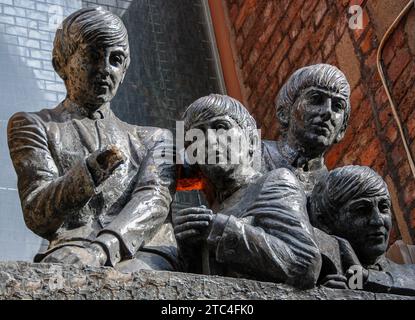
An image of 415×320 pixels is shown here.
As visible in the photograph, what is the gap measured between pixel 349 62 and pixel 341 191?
3.07 metres

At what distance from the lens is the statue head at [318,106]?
4969 millimetres

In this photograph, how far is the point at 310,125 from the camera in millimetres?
5000

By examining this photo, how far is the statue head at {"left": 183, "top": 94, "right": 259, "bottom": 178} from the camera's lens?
14.7ft

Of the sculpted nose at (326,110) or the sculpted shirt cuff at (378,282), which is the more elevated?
the sculpted nose at (326,110)

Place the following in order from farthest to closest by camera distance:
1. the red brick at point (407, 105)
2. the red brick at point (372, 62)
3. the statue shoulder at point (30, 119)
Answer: the red brick at point (372, 62) → the red brick at point (407, 105) → the statue shoulder at point (30, 119)

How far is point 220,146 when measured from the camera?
4.48 m

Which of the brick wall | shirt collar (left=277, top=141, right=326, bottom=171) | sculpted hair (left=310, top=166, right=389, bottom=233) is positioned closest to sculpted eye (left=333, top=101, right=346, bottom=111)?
shirt collar (left=277, top=141, right=326, bottom=171)

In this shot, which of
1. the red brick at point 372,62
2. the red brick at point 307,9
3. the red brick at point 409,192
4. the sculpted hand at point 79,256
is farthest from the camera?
the red brick at point 307,9

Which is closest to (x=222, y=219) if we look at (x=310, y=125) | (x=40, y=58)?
(x=310, y=125)

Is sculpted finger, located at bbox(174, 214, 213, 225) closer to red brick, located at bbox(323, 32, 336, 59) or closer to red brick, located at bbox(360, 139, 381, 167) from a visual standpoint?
red brick, located at bbox(360, 139, 381, 167)

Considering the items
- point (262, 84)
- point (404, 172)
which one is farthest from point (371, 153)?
point (262, 84)

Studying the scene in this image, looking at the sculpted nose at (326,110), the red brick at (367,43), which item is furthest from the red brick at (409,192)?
the sculpted nose at (326,110)

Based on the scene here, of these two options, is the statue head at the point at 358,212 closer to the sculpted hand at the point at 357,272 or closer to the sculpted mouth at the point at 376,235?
the sculpted mouth at the point at 376,235

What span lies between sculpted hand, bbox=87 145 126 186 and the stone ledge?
13.8 inches
